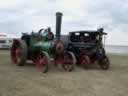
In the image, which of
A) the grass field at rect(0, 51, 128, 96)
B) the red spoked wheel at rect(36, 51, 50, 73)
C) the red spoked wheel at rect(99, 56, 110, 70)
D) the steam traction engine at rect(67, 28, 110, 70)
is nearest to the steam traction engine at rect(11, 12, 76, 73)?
the red spoked wheel at rect(36, 51, 50, 73)

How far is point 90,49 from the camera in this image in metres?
12.8

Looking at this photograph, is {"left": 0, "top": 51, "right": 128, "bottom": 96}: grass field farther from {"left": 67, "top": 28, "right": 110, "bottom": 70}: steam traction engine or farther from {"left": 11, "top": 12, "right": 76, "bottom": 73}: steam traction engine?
{"left": 67, "top": 28, "right": 110, "bottom": 70}: steam traction engine

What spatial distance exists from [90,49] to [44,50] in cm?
227

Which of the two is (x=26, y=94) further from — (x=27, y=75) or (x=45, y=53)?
(x=45, y=53)

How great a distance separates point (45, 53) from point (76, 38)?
3.59 metres

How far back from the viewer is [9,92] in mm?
7359

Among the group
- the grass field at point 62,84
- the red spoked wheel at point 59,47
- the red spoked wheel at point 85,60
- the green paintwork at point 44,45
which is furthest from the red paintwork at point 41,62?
the red spoked wheel at point 85,60

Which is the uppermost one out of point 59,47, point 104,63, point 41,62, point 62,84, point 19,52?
point 59,47

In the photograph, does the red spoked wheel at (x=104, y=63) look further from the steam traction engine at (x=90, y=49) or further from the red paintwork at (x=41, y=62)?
the red paintwork at (x=41, y=62)

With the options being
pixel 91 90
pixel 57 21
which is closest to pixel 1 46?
pixel 57 21

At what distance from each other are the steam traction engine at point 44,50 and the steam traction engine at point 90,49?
1159 millimetres

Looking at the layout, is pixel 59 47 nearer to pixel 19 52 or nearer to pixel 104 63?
pixel 19 52

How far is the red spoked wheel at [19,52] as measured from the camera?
1214 cm

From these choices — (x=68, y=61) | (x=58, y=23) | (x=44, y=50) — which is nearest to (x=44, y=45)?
→ (x=44, y=50)
